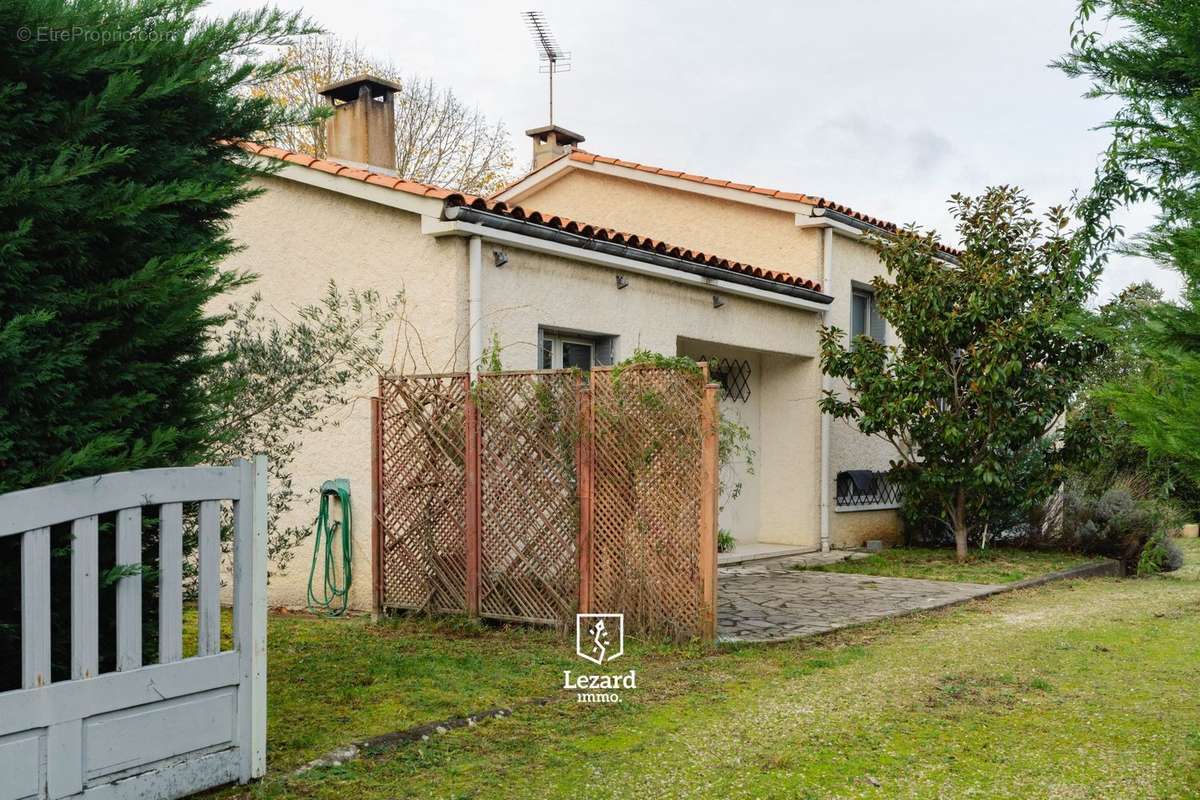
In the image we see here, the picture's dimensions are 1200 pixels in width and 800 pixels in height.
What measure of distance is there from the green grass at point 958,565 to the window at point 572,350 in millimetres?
3855

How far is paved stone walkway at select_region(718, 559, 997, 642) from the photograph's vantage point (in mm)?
9445

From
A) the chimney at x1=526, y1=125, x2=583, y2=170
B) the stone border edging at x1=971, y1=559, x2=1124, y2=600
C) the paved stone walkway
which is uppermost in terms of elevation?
the chimney at x1=526, y1=125, x2=583, y2=170

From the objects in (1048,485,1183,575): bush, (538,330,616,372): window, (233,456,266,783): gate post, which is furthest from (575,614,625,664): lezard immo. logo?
(1048,485,1183,575): bush

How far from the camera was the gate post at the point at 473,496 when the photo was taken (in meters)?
9.23

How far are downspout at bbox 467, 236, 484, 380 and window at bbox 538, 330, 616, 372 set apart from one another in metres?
1.02

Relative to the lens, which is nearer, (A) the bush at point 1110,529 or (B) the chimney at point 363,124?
(B) the chimney at point 363,124

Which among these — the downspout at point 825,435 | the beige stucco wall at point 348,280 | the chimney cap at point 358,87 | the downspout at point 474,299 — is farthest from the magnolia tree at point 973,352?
the chimney cap at point 358,87

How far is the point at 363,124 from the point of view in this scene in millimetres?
13656

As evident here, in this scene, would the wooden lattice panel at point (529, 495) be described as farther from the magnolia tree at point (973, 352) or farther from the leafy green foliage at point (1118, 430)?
the magnolia tree at point (973, 352)

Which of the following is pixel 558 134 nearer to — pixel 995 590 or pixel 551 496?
pixel 995 590

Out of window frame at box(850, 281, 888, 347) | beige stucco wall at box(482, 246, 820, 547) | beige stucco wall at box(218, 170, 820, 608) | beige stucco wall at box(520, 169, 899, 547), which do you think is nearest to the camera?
beige stucco wall at box(218, 170, 820, 608)

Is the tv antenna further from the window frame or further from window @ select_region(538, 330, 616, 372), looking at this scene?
window @ select_region(538, 330, 616, 372)

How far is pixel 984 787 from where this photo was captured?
5.19 metres

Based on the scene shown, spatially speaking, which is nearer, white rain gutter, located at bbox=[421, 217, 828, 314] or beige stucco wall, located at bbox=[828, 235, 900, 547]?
white rain gutter, located at bbox=[421, 217, 828, 314]
